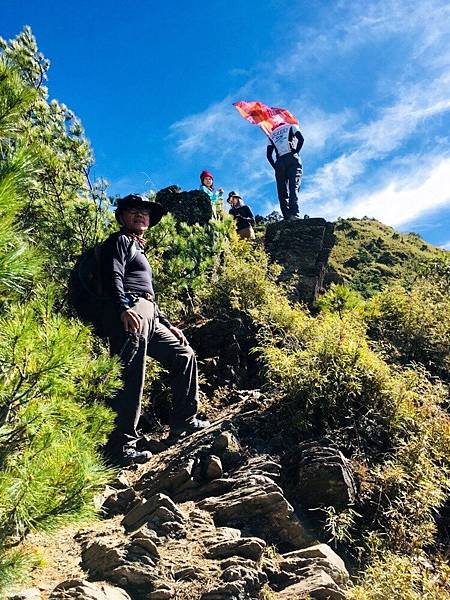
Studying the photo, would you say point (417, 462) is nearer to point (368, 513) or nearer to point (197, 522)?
point (368, 513)

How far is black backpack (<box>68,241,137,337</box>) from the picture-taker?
4.55m

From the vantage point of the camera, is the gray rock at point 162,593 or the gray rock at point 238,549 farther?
the gray rock at point 238,549

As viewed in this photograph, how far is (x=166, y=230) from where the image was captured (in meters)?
7.15

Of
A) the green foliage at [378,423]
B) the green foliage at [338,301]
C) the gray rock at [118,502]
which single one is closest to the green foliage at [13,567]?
the gray rock at [118,502]

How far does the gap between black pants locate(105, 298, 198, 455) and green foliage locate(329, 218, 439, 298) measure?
8722 millimetres

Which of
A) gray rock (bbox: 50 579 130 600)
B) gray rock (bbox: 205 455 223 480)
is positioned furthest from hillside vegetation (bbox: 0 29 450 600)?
gray rock (bbox: 205 455 223 480)

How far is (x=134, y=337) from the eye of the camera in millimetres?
4516

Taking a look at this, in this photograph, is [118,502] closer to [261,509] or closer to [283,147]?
[261,509]

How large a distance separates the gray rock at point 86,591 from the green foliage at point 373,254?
36.3 ft

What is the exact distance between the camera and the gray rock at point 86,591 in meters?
2.51

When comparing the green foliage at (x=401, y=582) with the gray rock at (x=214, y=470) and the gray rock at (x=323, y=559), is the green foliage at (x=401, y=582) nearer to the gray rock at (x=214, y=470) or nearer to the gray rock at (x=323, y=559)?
the gray rock at (x=323, y=559)

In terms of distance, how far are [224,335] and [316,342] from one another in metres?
2.32

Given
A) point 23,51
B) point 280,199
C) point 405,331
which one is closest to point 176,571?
point 405,331

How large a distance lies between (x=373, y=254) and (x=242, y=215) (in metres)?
11.1
